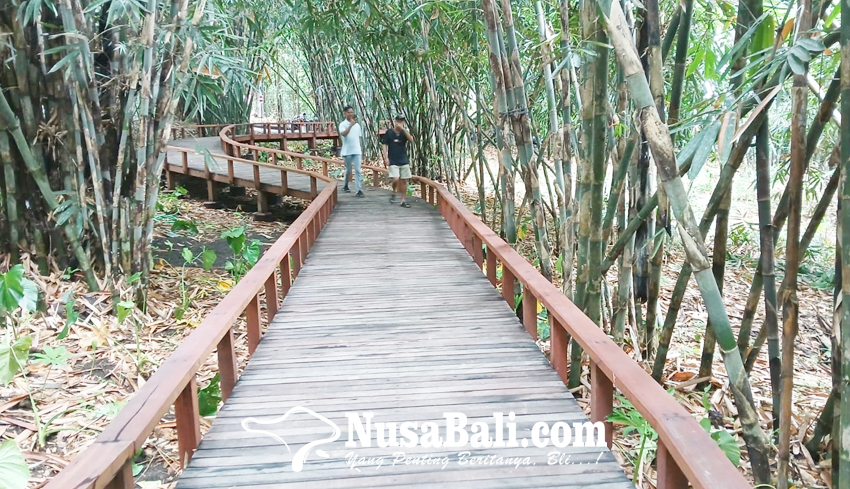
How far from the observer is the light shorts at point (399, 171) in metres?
6.70

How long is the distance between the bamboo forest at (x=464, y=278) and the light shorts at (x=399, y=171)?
12.6 inches

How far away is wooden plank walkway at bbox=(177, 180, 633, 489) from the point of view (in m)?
1.76

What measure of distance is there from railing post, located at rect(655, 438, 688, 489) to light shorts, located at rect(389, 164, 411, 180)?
542 cm

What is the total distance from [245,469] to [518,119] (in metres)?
2.23

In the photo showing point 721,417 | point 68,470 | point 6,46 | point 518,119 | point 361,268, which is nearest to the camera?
point 68,470

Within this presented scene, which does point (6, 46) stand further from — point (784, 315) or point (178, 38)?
point (784, 315)

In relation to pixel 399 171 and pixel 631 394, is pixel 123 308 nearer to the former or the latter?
pixel 631 394

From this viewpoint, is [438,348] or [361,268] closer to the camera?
[438,348]

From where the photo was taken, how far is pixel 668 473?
1.49m

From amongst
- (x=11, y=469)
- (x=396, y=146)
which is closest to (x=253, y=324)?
(x=11, y=469)

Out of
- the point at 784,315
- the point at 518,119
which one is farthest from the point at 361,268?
the point at 784,315

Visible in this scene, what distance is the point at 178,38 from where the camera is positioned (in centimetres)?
384

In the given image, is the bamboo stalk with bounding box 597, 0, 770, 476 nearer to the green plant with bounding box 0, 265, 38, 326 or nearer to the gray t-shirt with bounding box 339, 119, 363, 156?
the green plant with bounding box 0, 265, 38, 326

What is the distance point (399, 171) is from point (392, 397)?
15.5 feet
